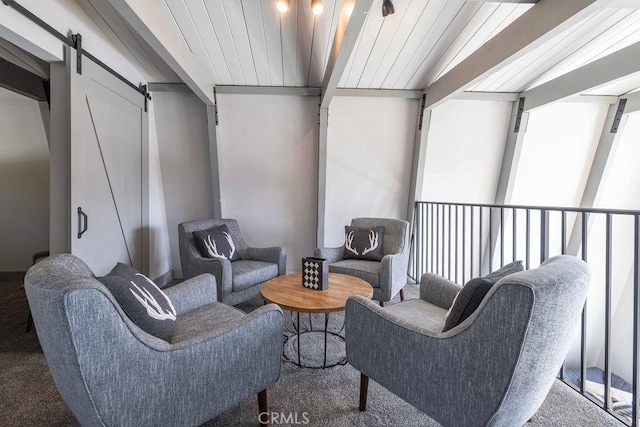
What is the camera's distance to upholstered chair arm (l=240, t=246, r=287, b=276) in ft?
10.0

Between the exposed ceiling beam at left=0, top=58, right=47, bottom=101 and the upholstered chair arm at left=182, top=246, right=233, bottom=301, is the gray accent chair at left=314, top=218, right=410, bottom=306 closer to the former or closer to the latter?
the upholstered chair arm at left=182, top=246, right=233, bottom=301

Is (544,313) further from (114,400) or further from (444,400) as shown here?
(114,400)

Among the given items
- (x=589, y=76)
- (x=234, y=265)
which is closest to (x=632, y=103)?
(x=589, y=76)

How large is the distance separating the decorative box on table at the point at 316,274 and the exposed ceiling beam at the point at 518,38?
6.74 feet

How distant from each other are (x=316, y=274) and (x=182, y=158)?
2571mm

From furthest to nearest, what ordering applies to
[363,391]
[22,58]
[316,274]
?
[22,58]
[316,274]
[363,391]

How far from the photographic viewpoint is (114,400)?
0.97 metres

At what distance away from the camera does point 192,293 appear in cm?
179

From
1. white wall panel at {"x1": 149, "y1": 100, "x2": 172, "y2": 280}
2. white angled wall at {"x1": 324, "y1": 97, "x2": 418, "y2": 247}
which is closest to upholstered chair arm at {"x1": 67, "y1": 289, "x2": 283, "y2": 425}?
white wall panel at {"x1": 149, "y1": 100, "x2": 172, "y2": 280}

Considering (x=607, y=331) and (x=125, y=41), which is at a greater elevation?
(x=125, y=41)

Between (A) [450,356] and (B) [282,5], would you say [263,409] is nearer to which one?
(A) [450,356]

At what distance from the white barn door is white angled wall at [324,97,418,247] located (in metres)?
2.16

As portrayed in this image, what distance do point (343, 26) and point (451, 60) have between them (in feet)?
4.54

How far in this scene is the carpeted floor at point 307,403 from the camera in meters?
1.47
